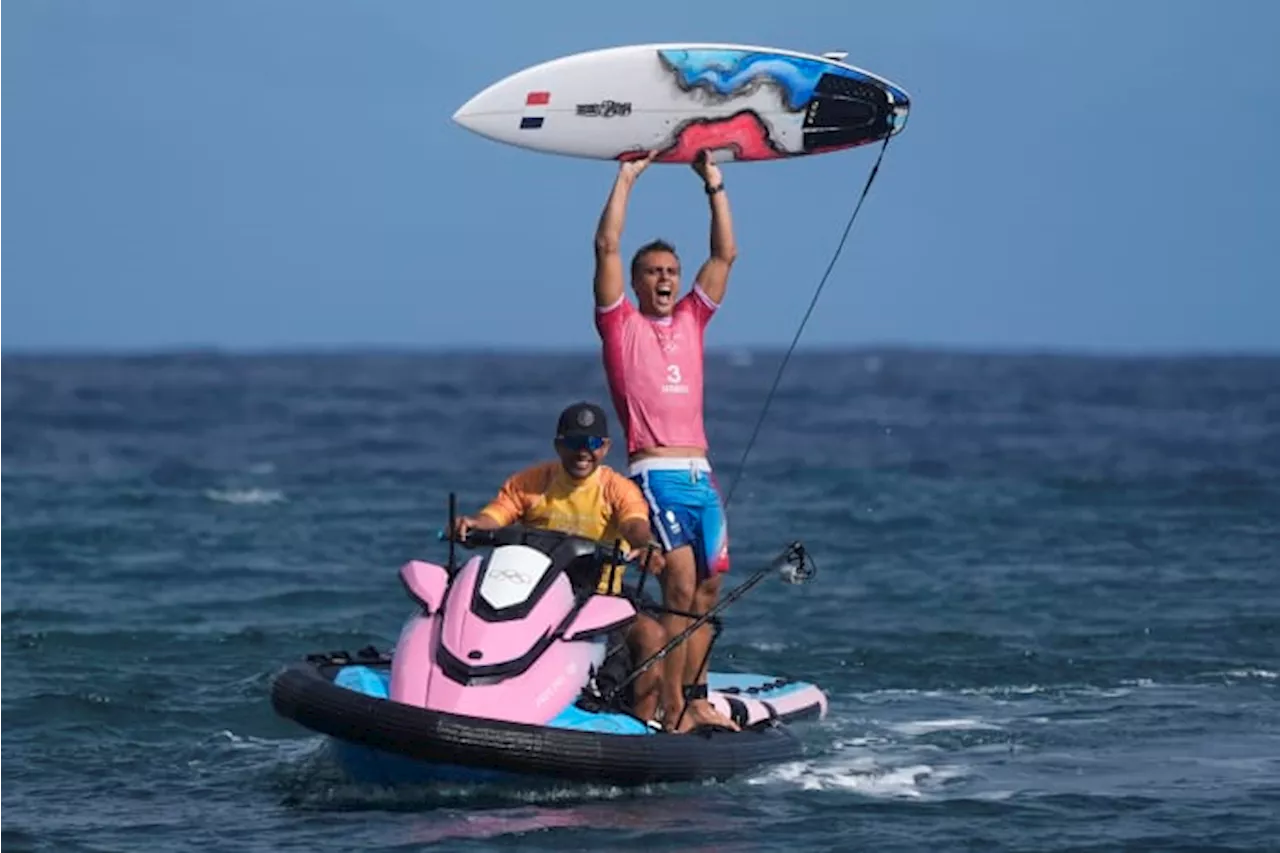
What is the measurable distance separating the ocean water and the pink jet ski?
0.68ft

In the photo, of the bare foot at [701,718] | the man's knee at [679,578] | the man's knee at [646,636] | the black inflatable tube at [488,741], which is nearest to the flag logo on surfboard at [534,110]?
the man's knee at [679,578]

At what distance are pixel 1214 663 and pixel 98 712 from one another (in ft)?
21.4

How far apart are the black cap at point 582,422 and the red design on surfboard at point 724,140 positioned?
66.0 inches

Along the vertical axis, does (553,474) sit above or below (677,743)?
above

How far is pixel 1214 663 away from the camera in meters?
15.1

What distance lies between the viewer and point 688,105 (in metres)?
12.3

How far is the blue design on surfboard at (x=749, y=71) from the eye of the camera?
12375 millimetres

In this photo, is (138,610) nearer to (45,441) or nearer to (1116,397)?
(45,441)

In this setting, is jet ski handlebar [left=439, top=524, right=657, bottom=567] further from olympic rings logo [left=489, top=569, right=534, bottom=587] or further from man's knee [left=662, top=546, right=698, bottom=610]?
man's knee [left=662, top=546, right=698, bottom=610]

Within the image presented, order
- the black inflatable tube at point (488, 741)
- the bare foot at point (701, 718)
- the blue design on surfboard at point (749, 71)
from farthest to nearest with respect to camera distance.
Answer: the blue design on surfboard at point (749, 71)
the bare foot at point (701, 718)
the black inflatable tube at point (488, 741)

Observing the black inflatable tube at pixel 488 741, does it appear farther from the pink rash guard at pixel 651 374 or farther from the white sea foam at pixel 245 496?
the white sea foam at pixel 245 496

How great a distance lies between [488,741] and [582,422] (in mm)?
1564

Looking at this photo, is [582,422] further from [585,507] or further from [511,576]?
[511,576]

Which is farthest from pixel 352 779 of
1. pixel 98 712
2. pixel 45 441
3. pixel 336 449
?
pixel 45 441
